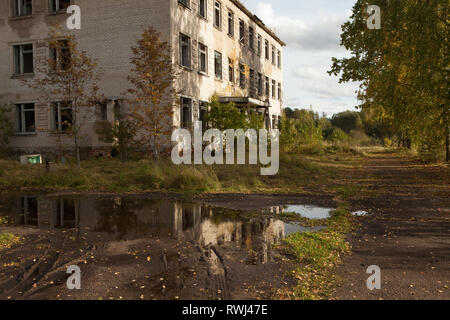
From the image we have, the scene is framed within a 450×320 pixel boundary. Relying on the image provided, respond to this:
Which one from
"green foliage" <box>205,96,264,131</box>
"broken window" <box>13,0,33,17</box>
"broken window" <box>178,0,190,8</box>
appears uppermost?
"broken window" <box>13,0,33,17</box>

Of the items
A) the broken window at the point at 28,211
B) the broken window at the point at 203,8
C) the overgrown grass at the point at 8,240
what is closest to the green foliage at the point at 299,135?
the broken window at the point at 203,8

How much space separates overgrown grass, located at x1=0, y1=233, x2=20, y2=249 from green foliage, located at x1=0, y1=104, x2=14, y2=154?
17.0m

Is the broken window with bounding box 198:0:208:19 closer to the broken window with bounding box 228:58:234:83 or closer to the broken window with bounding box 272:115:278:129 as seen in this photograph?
the broken window with bounding box 228:58:234:83

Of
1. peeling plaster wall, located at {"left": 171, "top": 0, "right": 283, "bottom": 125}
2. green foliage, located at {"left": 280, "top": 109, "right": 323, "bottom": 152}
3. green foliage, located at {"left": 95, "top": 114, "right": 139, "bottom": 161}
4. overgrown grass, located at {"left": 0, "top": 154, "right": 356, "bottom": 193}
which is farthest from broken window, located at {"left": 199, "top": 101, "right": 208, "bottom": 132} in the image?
overgrown grass, located at {"left": 0, "top": 154, "right": 356, "bottom": 193}

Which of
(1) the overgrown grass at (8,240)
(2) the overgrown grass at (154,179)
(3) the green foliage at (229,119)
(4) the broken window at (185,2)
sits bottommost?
(1) the overgrown grass at (8,240)

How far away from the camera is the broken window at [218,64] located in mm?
24422

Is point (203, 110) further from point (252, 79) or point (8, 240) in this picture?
point (8, 240)

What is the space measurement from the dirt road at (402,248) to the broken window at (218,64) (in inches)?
616

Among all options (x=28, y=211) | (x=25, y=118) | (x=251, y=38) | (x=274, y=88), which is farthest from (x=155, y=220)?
(x=274, y=88)

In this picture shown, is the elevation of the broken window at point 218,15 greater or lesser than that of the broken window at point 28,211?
greater

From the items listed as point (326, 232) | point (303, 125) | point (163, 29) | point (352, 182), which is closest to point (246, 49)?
point (303, 125)

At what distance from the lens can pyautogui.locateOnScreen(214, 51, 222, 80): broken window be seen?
2442 centimetres

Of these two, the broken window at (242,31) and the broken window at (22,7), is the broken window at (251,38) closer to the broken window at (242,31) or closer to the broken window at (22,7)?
the broken window at (242,31)

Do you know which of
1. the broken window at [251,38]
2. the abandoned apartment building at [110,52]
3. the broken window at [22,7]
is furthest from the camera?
the broken window at [251,38]
